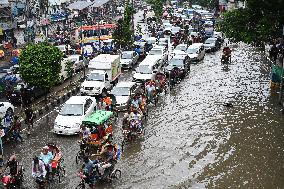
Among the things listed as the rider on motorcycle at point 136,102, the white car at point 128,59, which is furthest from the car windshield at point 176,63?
the rider on motorcycle at point 136,102

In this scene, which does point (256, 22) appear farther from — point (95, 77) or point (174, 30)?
point (174, 30)

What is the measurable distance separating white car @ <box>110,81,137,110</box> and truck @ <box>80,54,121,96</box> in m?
2.25

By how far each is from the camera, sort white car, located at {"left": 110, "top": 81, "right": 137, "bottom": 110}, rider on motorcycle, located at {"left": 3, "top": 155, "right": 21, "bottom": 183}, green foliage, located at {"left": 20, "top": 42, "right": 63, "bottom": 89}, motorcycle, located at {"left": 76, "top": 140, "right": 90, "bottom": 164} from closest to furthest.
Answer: rider on motorcycle, located at {"left": 3, "top": 155, "right": 21, "bottom": 183}
motorcycle, located at {"left": 76, "top": 140, "right": 90, "bottom": 164}
green foliage, located at {"left": 20, "top": 42, "right": 63, "bottom": 89}
white car, located at {"left": 110, "top": 81, "right": 137, "bottom": 110}

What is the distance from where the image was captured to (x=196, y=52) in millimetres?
42500

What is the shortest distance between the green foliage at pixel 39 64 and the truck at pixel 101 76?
3.34 m

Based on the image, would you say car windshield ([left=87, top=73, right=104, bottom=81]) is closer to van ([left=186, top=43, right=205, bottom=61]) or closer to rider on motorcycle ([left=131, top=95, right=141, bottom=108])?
rider on motorcycle ([left=131, top=95, right=141, bottom=108])

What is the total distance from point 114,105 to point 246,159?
31.2ft

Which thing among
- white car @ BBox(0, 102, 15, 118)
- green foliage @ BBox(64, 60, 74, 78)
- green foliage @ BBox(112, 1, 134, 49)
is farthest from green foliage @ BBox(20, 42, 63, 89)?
green foliage @ BBox(112, 1, 134, 49)

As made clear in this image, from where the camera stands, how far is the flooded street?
17.7 m

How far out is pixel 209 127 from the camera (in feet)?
78.5

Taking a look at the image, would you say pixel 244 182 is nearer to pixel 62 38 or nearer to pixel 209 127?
pixel 209 127

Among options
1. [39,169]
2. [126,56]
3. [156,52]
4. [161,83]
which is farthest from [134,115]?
[156,52]

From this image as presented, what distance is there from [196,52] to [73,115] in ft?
70.9

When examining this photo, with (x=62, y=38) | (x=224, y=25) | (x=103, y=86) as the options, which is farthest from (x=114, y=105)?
(x=62, y=38)
